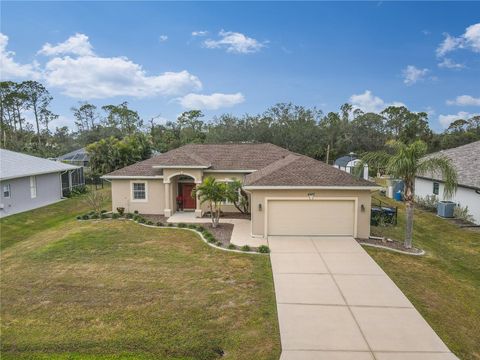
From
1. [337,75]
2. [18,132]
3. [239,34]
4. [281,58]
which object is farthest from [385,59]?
[18,132]

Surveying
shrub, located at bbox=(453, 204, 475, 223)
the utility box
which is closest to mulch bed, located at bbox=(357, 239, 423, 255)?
shrub, located at bbox=(453, 204, 475, 223)

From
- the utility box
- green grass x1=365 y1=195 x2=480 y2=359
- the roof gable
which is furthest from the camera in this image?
the roof gable

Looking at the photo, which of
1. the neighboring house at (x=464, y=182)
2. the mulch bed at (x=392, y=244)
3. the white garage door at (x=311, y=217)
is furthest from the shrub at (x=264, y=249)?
the neighboring house at (x=464, y=182)

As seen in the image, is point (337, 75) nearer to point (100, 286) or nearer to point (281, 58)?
point (281, 58)

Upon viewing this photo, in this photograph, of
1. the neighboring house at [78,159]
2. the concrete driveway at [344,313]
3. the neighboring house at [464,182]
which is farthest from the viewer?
the neighboring house at [78,159]

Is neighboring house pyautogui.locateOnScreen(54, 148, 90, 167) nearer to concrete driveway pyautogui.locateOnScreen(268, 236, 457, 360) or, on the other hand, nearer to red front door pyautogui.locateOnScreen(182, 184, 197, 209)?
red front door pyautogui.locateOnScreen(182, 184, 197, 209)

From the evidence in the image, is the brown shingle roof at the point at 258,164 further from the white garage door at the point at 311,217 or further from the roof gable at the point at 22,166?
the roof gable at the point at 22,166

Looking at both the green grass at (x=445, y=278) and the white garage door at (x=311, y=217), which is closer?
the green grass at (x=445, y=278)
